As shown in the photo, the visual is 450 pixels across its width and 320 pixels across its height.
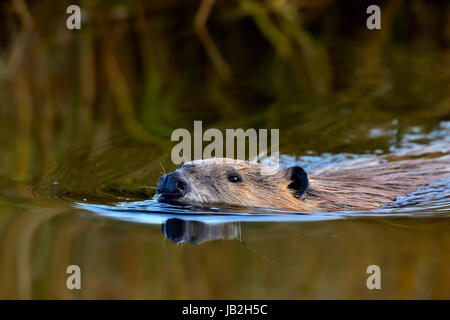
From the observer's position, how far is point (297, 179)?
208 inches

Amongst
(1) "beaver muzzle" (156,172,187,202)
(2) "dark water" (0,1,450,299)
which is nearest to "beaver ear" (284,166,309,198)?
(2) "dark water" (0,1,450,299)

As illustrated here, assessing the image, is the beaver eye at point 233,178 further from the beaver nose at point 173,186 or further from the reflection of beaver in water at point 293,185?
the beaver nose at point 173,186

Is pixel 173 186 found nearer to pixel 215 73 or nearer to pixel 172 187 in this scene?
pixel 172 187

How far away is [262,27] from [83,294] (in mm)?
8908

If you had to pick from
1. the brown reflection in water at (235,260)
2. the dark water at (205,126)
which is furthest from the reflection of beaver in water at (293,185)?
the brown reflection in water at (235,260)

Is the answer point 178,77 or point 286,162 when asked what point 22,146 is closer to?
point 286,162

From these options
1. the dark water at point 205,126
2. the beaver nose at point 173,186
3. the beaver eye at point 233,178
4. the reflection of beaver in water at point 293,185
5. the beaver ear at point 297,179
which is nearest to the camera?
the dark water at point 205,126

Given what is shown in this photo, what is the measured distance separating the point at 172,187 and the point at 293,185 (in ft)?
3.26

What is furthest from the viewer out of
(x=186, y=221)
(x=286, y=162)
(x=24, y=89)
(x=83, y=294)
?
(x=24, y=89)

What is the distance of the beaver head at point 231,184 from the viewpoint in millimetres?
4891

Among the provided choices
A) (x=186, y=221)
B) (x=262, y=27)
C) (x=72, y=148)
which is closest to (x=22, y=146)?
(x=72, y=148)

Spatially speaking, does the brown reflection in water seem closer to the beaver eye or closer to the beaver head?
the beaver head

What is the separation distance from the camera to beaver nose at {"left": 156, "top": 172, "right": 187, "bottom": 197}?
4824mm

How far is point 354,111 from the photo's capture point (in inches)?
344
